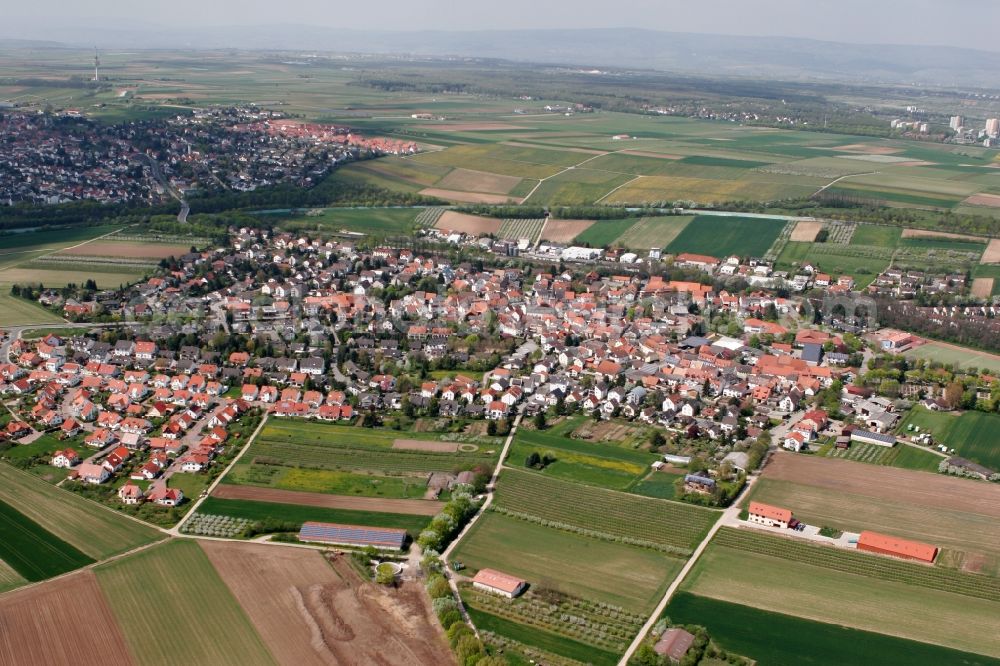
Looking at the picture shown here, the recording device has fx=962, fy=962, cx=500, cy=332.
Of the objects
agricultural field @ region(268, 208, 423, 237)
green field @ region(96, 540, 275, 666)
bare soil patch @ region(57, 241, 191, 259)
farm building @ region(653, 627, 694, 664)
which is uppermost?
agricultural field @ region(268, 208, 423, 237)

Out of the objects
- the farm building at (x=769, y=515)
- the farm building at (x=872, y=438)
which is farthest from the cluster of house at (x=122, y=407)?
the farm building at (x=872, y=438)

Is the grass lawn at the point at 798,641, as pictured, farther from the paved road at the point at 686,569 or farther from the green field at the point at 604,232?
the green field at the point at 604,232

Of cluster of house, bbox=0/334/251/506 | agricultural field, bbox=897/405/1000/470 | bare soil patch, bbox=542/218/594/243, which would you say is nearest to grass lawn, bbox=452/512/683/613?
cluster of house, bbox=0/334/251/506

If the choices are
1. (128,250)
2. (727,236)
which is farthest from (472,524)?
(727,236)

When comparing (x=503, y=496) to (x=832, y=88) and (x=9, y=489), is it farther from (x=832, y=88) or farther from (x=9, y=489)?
(x=832, y=88)

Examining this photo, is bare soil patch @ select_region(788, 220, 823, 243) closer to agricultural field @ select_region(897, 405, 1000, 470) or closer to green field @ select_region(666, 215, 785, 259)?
green field @ select_region(666, 215, 785, 259)

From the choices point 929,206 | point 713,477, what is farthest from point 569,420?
point 929,206
